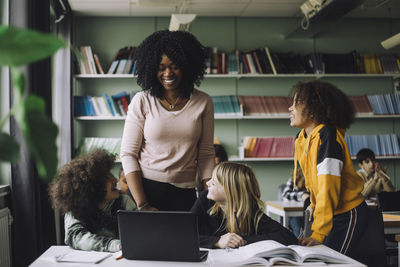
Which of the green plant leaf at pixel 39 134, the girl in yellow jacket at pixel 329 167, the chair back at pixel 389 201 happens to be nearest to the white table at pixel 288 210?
the chair back at pixel 389 201

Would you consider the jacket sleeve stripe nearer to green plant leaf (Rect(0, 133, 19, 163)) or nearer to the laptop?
the laptop

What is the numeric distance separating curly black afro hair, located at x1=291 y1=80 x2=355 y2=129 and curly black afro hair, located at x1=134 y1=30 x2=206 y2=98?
522mm

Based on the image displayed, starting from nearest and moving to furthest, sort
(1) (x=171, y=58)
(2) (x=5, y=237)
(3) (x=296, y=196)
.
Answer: (1) (x=171, y=58)
(2) (x=5, y=237)
(3) (x=296, y=196)

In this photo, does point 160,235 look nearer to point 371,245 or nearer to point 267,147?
point 371,245

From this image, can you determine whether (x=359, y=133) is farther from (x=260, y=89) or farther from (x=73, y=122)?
(x=73, y=122)

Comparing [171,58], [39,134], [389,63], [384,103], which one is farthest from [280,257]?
[389,63]

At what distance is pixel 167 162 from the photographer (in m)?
1.98

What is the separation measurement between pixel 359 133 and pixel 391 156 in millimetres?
461

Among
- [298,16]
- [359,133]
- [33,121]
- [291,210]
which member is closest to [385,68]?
[359,133]

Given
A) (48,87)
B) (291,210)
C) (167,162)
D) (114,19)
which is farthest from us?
(114,19)

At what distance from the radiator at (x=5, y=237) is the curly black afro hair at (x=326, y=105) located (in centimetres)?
185

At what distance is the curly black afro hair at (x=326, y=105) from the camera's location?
1.99 metres

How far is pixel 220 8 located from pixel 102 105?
1687 millimetres

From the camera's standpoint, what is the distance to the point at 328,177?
1843 mm
